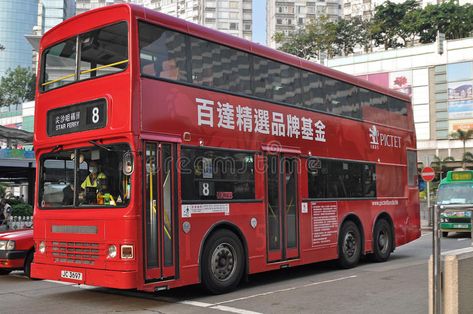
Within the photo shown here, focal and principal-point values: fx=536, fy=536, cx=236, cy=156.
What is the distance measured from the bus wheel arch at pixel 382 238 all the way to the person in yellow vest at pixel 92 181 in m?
7.56

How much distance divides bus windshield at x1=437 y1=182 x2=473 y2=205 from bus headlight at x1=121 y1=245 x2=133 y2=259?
55.7ft

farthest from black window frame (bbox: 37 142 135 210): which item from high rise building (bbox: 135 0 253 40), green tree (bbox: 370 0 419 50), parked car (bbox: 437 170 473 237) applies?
high rise building (bbox: 135 0 253 40)

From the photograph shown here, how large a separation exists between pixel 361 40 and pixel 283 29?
162 feet

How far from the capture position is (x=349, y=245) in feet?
40.5

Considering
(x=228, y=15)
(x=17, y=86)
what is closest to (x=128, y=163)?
(x=17, y=86)

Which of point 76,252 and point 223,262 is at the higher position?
point 76,252

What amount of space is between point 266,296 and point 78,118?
4.12 metres

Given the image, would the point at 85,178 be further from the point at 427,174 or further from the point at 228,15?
the point at 228,15

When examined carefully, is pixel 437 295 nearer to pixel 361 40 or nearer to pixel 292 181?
pixel 292 181

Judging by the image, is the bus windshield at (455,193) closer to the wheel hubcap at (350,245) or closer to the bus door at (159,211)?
the wheel hubcap at (350,245)

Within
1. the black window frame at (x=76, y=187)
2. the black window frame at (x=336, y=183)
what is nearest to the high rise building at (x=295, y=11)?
the black window frame at (x=336, y=183)

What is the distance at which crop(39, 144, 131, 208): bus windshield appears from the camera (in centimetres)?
786

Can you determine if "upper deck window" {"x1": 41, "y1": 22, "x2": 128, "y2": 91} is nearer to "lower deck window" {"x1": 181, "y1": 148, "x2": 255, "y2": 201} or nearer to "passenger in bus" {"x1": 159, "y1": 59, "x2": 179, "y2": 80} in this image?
"passenger in bus" {"x1": 159, "y1": 59, "x2": 179, "y2": 80}

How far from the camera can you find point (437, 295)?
540 centimetres
